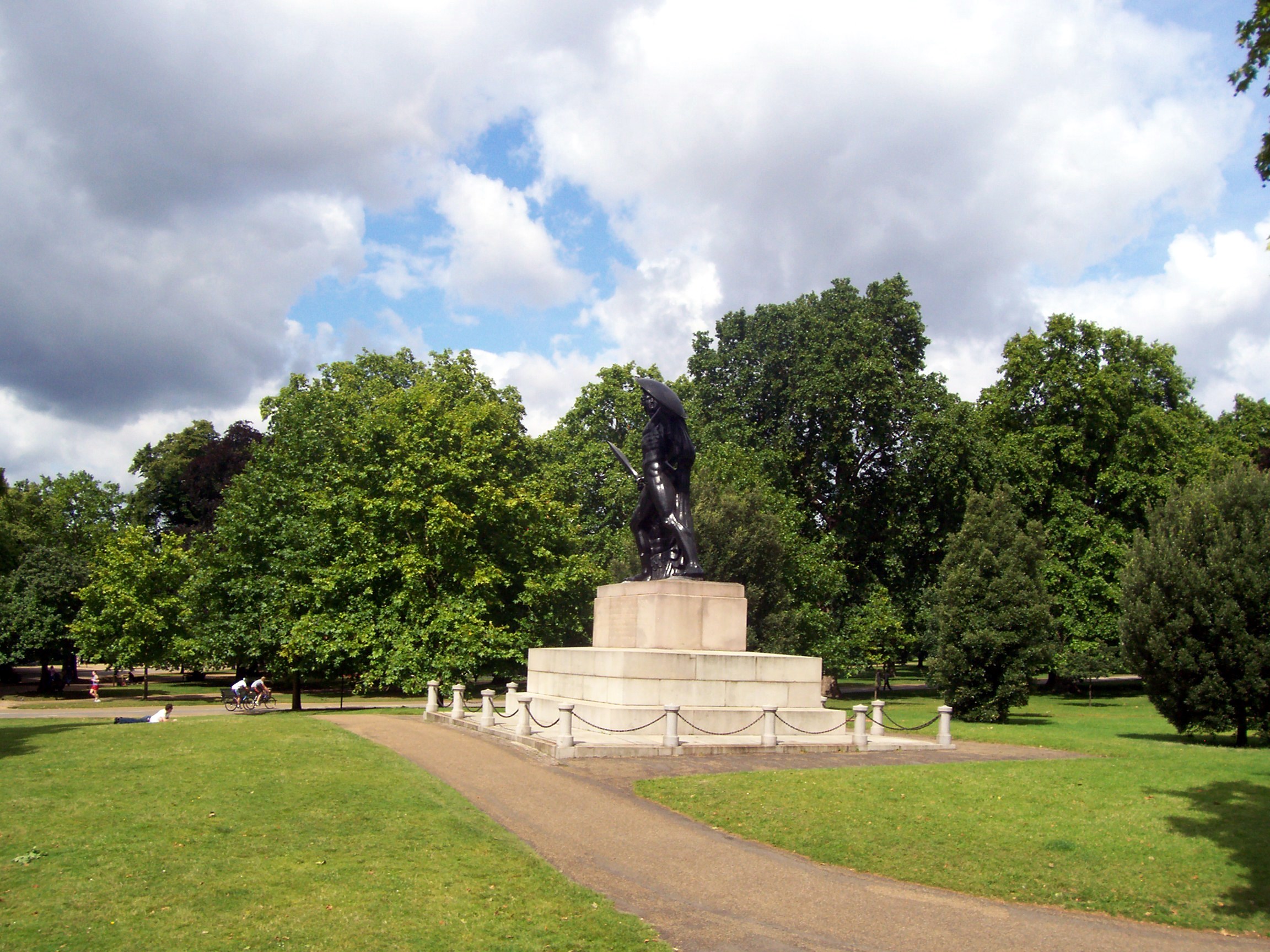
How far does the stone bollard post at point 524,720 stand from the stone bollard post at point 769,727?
4531 millimetres

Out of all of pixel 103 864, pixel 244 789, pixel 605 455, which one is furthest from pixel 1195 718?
pixel 605 455

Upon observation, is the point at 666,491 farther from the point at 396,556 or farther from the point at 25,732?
the point at 25,732

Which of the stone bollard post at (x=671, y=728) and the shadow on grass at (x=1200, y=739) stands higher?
the stone bollard post at (x=671, y=728)

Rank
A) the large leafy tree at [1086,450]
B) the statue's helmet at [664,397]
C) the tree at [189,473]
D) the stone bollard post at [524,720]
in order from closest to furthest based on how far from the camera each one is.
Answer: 1. the stone bollard post at [524,720]
2. the statue's helmet at [664,397]
3. the large leafy tree at [1086,450]
4. the tree at [189,473]

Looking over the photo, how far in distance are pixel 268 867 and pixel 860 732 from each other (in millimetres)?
12449

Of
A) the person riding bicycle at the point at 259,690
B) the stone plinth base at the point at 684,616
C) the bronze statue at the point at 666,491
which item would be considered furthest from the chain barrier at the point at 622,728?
the person riding bicycle at the point at 259,690

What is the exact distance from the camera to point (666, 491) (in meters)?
22.2

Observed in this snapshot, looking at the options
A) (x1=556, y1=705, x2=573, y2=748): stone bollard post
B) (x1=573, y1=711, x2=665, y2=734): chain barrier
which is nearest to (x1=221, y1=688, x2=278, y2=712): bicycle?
(x1=573, y1=711, x2=665, y2=734): chain barrier

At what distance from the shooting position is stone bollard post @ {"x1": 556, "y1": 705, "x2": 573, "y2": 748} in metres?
16.3

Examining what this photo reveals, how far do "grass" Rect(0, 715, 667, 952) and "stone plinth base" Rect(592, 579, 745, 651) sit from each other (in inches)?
279

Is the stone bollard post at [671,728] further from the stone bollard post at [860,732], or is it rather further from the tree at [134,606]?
the tree at [134,606]

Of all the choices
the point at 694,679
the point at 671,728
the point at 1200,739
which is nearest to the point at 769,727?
the point at 671,728

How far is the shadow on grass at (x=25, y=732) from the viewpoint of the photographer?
17.1 metres

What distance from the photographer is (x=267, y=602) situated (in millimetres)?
32125
